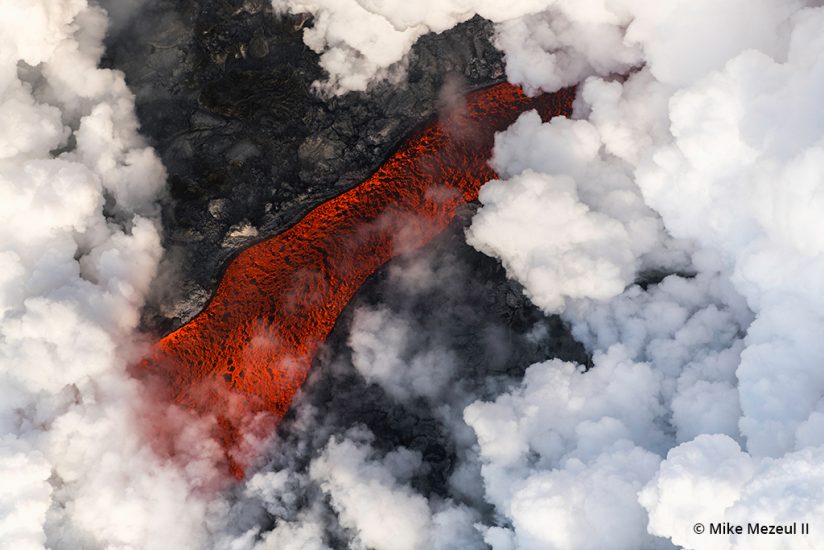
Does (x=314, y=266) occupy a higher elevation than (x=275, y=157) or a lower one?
lower

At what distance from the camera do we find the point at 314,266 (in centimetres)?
2086

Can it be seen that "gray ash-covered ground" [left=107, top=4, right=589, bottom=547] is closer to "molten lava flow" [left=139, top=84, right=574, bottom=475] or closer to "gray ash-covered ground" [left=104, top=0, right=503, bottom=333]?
"gray ash-covered ground" [left=104, top=0, right=503, bottom=333]

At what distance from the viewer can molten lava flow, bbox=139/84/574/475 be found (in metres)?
20.4

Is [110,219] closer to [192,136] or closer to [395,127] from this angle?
[192,136]

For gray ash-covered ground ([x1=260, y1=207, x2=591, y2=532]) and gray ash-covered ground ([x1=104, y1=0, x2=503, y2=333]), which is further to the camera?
gray ash-covered ground ([x1=104, y1=0, x2=503, y2=333])

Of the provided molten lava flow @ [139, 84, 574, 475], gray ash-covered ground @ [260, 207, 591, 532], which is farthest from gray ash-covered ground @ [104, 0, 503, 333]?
gray ash-covered ground @ [260, 207, 591, 532]

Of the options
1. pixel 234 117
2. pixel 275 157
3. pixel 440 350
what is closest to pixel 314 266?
pixel 275 157

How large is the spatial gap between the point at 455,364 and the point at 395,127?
6792 mm

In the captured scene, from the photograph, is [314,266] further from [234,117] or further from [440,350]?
[234,117]

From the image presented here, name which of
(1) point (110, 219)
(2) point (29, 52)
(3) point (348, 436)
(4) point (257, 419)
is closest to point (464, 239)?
(3) point (348, 436)

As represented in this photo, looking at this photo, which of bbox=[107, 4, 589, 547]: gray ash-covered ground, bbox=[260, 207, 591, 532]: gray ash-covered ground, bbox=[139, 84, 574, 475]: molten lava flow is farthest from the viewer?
bbox=[139, 84, 574, 475]: molten lava flow

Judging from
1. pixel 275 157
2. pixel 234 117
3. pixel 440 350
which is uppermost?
pixel 234 117

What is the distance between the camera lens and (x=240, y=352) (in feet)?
67.7

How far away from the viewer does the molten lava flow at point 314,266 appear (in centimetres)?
2044
